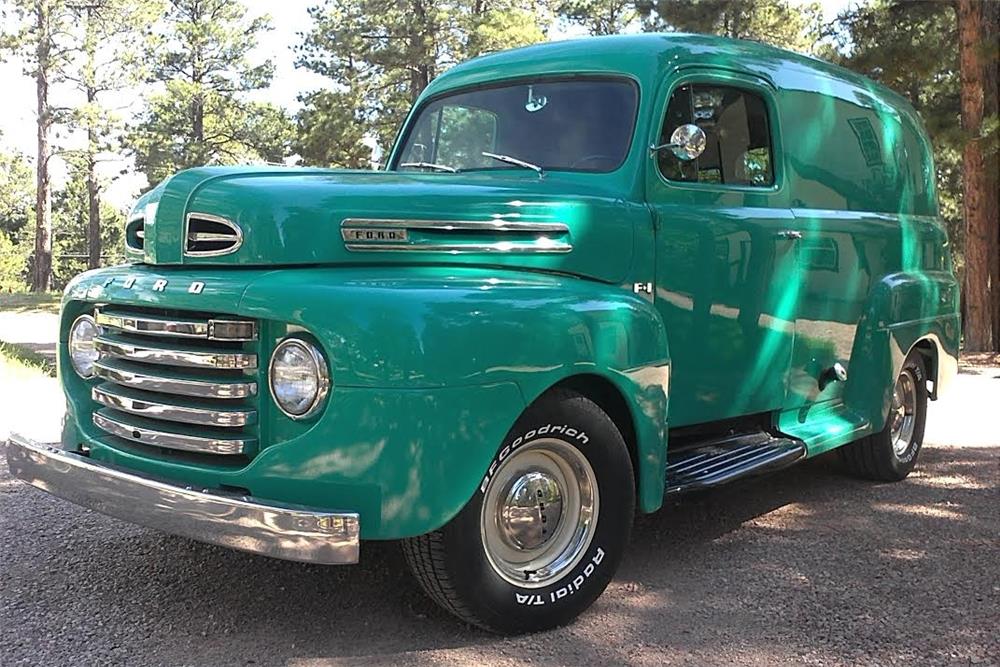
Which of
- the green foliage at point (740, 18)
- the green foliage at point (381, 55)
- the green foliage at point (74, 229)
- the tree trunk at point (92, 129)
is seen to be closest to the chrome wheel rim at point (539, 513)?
the green foliage at point (740, 18)

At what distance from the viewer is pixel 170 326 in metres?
3.14

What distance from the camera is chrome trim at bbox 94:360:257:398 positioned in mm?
3012

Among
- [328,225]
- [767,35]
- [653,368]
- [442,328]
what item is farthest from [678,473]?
[767,35]

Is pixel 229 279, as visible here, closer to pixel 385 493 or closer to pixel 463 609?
pixel 385 493

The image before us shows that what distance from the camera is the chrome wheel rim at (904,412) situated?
5.70 meters

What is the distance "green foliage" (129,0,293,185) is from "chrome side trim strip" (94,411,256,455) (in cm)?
2879

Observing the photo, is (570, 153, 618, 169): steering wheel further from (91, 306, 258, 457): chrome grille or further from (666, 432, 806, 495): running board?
(91, 306, 258, 457): chrome grille

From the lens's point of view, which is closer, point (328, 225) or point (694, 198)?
point (328, 225)

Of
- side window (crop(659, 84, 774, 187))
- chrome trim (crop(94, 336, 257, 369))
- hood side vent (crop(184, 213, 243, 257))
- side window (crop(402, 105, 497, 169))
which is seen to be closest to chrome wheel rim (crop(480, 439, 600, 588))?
chrome trim (crop(94, 336, 257, 369))

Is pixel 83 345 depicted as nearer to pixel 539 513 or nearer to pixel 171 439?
pixel 171 439

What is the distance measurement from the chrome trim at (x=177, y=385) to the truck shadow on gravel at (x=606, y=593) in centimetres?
86

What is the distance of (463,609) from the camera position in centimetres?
314

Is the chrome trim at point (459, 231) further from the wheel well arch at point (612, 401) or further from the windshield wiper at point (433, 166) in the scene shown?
the windshield wiper at point (433, 166)

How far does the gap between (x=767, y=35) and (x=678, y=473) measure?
21.5 m
